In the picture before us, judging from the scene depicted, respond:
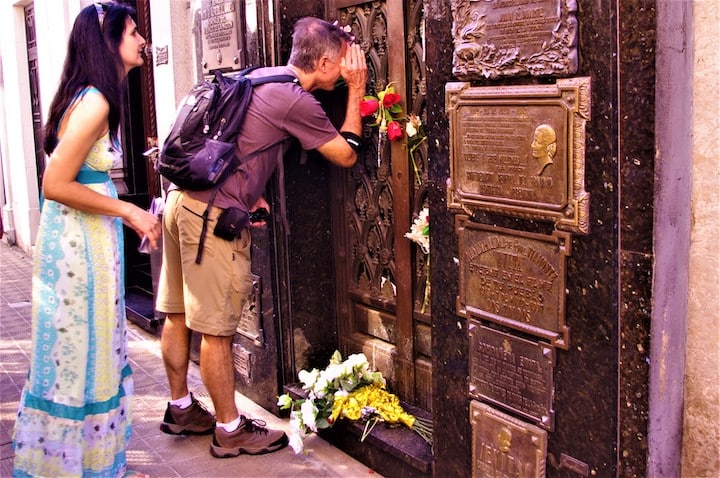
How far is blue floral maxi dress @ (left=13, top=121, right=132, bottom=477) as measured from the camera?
372cm

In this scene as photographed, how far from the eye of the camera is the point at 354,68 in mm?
4141

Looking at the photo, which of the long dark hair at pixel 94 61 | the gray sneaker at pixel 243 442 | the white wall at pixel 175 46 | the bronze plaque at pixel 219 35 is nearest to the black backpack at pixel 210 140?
the long dark hair at pixel 94 61

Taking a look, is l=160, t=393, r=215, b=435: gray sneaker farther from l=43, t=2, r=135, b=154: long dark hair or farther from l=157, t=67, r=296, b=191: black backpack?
l=43, t=2, r=135, b=154: long dark hair

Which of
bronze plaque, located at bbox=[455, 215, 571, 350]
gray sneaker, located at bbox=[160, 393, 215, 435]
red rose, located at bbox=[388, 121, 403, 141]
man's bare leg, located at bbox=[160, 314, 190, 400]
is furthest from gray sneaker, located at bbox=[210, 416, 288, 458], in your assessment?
red rose, located at bbox=[388, 121, 403, 141]

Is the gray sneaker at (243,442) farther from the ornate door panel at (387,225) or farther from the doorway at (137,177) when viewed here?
the doorway at (137,177)

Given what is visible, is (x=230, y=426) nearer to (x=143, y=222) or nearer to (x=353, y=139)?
(x=143, y=222)

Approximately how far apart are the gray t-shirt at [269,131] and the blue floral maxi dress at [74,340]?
552mm

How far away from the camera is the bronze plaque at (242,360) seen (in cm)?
505

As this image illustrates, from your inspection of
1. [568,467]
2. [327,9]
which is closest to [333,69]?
[327,9]

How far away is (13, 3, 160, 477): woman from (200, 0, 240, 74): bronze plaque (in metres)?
0.99

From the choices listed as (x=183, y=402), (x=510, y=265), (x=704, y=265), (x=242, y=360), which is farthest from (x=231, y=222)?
(x=704, y=265)

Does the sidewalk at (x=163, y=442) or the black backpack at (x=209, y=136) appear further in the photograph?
the sidewalk at (x=163, y=442)

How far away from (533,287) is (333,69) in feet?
5.45

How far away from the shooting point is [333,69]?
413cm
